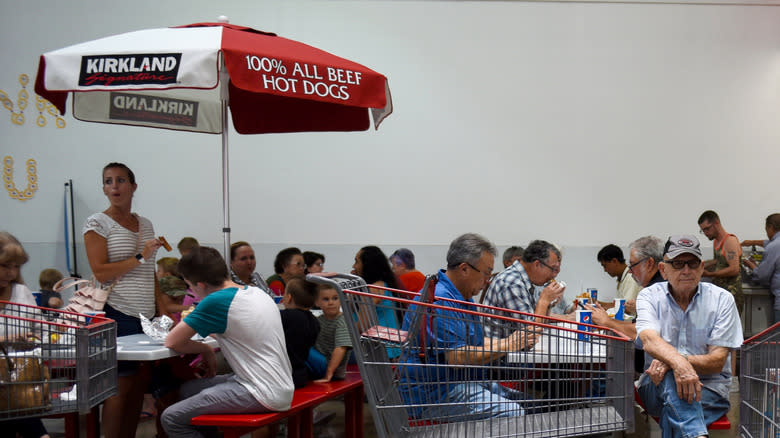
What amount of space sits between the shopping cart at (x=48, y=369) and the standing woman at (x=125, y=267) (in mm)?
837

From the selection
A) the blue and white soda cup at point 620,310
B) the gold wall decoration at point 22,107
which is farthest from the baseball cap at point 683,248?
the gold wall decoration at point 22,107

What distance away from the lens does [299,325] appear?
396cm

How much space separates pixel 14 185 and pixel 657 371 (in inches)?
311

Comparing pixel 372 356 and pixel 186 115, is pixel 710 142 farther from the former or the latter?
pixel 372 356

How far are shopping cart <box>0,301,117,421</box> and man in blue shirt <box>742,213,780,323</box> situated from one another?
6809 millimetres

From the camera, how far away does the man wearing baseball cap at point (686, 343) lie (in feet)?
10.3

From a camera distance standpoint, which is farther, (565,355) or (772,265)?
(772,265)

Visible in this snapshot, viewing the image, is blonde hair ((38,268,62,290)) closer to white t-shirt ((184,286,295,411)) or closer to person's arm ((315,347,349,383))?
person's arm ((315,347,349,383))

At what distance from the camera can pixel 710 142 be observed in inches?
346

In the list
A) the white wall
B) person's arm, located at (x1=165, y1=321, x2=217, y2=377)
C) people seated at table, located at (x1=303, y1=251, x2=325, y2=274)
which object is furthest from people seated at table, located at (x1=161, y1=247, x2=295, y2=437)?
the white wall

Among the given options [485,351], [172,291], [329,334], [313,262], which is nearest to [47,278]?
[172,291]

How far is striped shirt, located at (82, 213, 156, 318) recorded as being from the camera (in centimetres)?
425

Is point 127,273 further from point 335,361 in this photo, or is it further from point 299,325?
point 335,361

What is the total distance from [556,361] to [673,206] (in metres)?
6.51
